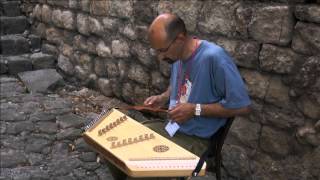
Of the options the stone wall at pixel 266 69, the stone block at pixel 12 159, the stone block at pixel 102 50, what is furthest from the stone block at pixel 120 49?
the stone block at pixel 12 159

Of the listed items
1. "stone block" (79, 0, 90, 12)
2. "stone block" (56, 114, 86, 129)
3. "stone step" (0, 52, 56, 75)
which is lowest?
"stone block" (56, 114, 86, 129)

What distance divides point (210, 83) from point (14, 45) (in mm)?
4895

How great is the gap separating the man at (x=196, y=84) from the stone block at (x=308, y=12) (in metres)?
0.78

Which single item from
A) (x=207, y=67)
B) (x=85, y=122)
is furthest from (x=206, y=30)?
(x=85, y=122)

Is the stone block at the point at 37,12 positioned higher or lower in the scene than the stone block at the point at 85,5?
lower

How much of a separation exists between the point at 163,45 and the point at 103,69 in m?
3.13

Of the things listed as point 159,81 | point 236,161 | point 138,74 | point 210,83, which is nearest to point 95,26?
point 138,74

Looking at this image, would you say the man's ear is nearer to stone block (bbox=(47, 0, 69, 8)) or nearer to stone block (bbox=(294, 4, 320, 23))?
stone block (bbox=(294, 4, 320, 23))

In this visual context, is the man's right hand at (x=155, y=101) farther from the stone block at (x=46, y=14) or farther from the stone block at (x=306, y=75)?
the stone block at (x=46, y=14)

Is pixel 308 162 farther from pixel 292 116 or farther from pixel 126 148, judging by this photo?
pixel 126 148

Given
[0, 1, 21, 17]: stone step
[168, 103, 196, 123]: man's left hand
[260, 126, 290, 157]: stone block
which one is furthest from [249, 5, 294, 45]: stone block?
[0, 1, 21, 17]: stone step

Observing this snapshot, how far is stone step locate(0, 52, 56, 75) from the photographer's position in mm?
6578

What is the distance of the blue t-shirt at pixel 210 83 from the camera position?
8.57 feet

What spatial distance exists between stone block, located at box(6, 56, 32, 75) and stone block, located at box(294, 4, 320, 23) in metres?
4.43
